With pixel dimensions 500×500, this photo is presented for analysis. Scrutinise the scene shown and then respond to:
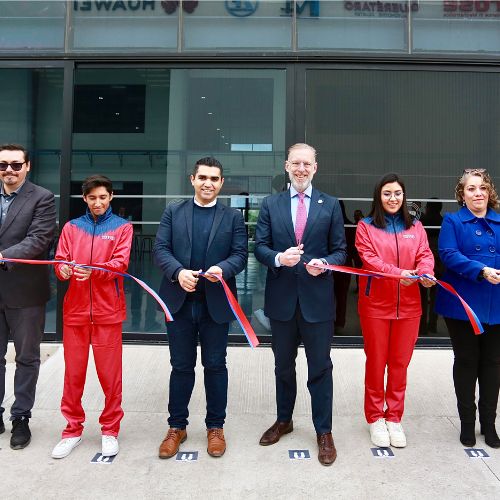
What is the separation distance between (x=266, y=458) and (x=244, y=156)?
10.7 feet

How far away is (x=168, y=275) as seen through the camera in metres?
3.09

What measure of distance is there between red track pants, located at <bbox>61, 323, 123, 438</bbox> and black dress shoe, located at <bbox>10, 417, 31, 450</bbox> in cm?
28

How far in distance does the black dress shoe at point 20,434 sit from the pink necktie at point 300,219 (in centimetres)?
231

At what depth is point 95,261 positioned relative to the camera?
3199mm

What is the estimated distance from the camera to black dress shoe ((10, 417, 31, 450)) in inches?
127

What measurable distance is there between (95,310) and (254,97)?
3207 millimetres

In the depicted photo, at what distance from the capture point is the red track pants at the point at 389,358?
3.30m

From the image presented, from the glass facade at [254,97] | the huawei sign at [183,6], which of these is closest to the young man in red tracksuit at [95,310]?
the glass facade at [254,97]

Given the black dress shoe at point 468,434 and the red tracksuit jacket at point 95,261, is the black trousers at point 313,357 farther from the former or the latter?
the red tracksuit jacket at point 95,261

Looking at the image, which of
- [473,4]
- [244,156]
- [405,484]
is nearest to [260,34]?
[244,156]

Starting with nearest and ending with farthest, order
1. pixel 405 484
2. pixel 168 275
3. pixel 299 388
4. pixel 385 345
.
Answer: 1. pixel 405 484
2. pixel 168 275
3. pixel 385 345
4. pixel 299 388

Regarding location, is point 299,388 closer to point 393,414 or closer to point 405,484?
point 393,414

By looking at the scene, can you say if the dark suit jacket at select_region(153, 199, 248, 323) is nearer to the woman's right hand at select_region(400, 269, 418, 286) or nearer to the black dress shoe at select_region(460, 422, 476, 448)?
the woman's right hand at select_region(400, 269, 418, 286)

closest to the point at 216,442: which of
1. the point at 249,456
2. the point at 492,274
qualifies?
the point at 249,456
